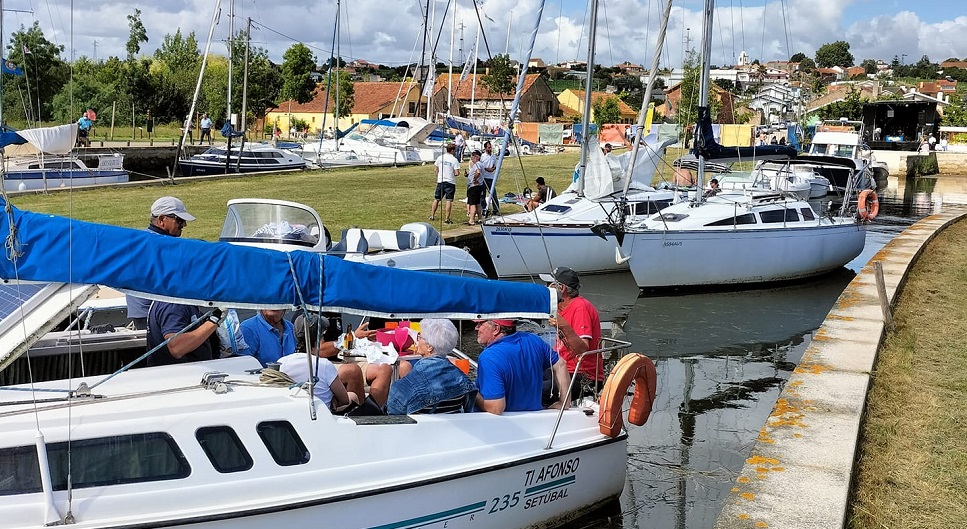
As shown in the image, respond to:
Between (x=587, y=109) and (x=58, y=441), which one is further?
(x=587, y=109)

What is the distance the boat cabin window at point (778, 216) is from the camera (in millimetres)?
19297

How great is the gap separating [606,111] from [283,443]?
72732mm

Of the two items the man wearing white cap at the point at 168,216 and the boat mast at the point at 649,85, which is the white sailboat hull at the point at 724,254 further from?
the man wearing white cap at the point at 168,216

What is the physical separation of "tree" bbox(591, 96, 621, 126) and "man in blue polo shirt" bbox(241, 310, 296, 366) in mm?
65005

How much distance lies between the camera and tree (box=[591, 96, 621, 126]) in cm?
7343

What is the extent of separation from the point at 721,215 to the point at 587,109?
153 inches

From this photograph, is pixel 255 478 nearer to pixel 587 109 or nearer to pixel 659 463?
pixel 659 463

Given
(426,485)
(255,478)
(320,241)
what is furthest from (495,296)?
(320,241)

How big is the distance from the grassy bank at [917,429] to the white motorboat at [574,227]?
6882mm

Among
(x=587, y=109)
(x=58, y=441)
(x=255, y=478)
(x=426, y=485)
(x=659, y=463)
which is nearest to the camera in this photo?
(x=58, y=441)

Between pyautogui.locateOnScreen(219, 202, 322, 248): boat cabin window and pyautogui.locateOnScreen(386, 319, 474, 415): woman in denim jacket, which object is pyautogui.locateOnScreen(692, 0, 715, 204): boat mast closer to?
pyautogui.locateOnScreen(219, 202, 322, 248): boat cabin window

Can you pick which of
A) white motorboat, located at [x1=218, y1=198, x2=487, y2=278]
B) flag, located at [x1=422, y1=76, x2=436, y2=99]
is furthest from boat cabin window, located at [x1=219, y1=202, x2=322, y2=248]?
flag, located at [x1=422, y1=76, x2=436, y2=99]

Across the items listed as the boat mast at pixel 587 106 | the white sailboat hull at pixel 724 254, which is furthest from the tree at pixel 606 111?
the white sailboat hull at pixel 724 254

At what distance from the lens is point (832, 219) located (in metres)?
20.8
